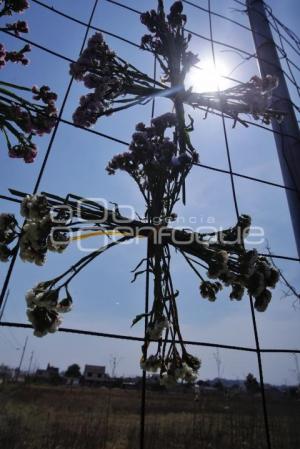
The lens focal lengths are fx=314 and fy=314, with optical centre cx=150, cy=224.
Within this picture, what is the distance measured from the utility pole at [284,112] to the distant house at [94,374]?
64.1m

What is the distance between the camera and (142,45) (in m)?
2.26

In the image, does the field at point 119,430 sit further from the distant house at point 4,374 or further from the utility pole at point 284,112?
the distant house at point 4,374

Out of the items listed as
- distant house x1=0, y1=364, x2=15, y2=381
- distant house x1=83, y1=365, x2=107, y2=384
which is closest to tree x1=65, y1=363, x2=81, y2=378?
distant house x1=83, y1=365, x2=107, y2=384

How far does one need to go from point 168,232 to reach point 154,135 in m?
0.61

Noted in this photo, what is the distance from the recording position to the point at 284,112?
2355 millimetres

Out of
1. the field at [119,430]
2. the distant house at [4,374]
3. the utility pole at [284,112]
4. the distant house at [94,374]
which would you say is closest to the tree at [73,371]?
the distant house at [94,374]

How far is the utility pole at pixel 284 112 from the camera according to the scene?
2.12 m

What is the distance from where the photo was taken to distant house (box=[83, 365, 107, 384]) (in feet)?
193

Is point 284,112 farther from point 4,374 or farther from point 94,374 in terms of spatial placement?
point 94,374

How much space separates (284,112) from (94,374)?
66.7 m

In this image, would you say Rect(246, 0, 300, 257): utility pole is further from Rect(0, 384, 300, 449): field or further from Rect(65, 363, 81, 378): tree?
Rect(65, 363, 81, 378): tree

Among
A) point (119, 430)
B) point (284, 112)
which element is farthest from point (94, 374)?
point (284, 112)

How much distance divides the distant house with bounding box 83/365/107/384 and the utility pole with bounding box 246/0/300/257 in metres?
64.1

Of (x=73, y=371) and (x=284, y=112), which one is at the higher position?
(x=73, y=371)
